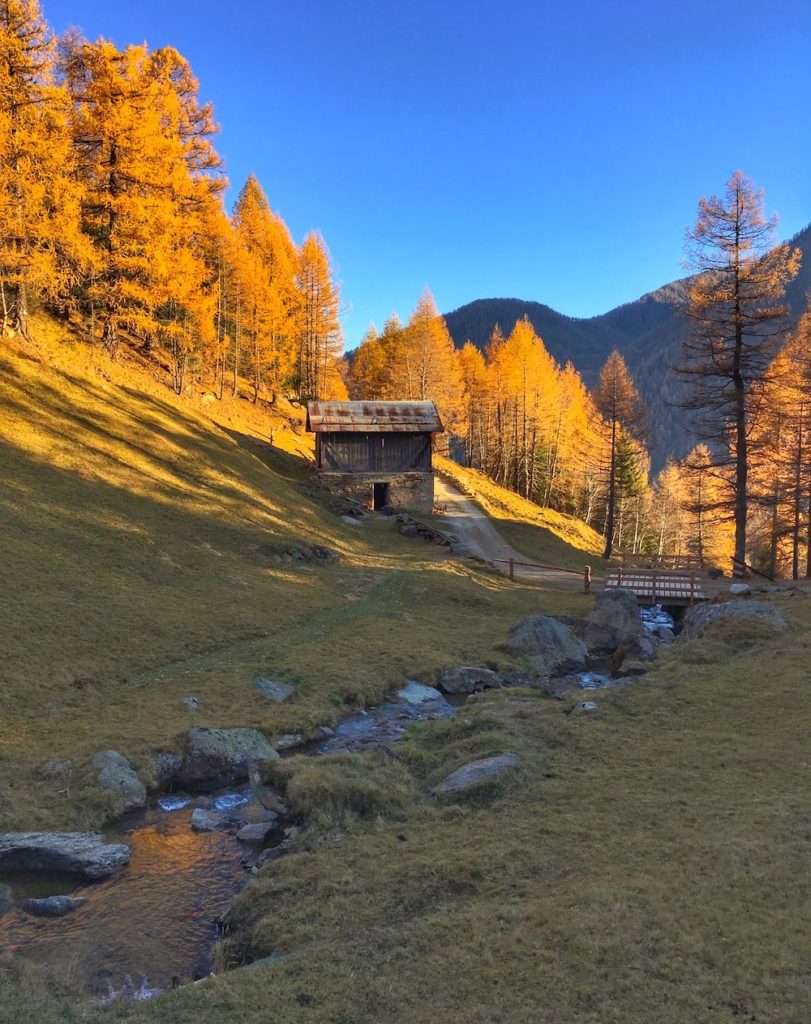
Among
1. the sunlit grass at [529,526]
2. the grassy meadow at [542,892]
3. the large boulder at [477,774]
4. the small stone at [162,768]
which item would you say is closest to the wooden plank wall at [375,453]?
the sunlit grass at [529,526]

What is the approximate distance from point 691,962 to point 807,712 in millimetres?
8573

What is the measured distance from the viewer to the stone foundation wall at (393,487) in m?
45.7

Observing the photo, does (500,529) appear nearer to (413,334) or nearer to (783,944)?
(413,334)

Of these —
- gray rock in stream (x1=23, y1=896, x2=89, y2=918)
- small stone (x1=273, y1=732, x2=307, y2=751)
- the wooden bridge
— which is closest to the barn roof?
the wooden bridge

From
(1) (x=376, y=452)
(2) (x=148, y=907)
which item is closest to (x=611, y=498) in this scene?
(1) (x=376, y=452)

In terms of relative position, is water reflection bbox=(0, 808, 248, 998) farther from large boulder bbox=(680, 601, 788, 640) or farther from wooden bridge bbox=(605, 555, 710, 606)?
wooden bridge bbox=(605, 555, 710, 606)

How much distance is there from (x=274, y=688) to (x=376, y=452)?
107 feet

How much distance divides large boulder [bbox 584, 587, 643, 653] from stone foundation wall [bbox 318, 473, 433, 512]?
2413cm

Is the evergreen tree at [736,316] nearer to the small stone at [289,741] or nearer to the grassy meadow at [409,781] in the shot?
the grassy meadow at [409,781]

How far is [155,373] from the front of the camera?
44219 millimetres

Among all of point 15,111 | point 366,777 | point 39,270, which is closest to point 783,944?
point 366,777

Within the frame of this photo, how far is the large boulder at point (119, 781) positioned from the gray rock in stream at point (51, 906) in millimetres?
2274

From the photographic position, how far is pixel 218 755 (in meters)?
12.2

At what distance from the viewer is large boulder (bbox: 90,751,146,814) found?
10688 millimetres
